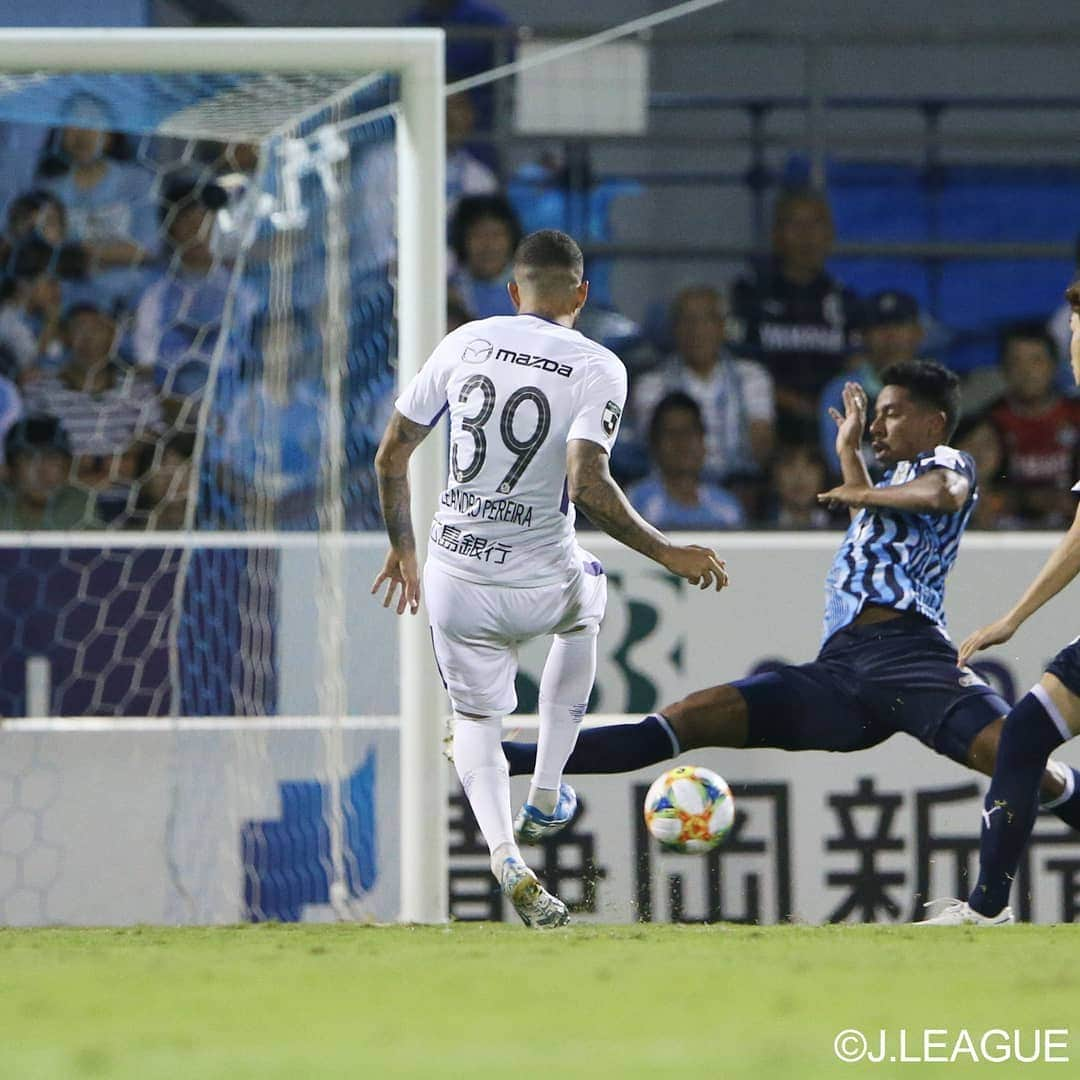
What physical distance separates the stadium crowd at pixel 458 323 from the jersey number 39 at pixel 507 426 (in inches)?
114

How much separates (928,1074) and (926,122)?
8.09m

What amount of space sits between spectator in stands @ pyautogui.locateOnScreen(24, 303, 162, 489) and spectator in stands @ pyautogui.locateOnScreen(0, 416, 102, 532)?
0.08 meters

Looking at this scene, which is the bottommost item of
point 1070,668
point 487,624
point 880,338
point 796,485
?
point 1070,668

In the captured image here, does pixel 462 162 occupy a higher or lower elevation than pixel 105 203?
higher

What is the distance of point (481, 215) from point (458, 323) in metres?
0.55

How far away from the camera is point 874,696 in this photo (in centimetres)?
611

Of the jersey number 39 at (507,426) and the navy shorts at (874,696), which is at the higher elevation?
the jersey number 39 at (507,426)

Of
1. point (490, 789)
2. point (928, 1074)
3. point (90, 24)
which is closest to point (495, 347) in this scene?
point (490, 789)

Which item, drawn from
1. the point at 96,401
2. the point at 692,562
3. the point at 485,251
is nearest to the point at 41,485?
the point at 96,401

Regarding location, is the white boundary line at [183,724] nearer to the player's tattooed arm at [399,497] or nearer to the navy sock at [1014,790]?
the player's tattooed arm at [399,497]

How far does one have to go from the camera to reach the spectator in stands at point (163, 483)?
26.8 feet

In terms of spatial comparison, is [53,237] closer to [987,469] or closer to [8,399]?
[8,399]

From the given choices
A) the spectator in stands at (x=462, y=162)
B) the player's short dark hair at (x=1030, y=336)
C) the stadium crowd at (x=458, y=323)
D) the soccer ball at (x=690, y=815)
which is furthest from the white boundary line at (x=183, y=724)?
the player's short dark hair at (x=1030, y=336)

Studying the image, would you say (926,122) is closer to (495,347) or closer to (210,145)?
(210,145)
